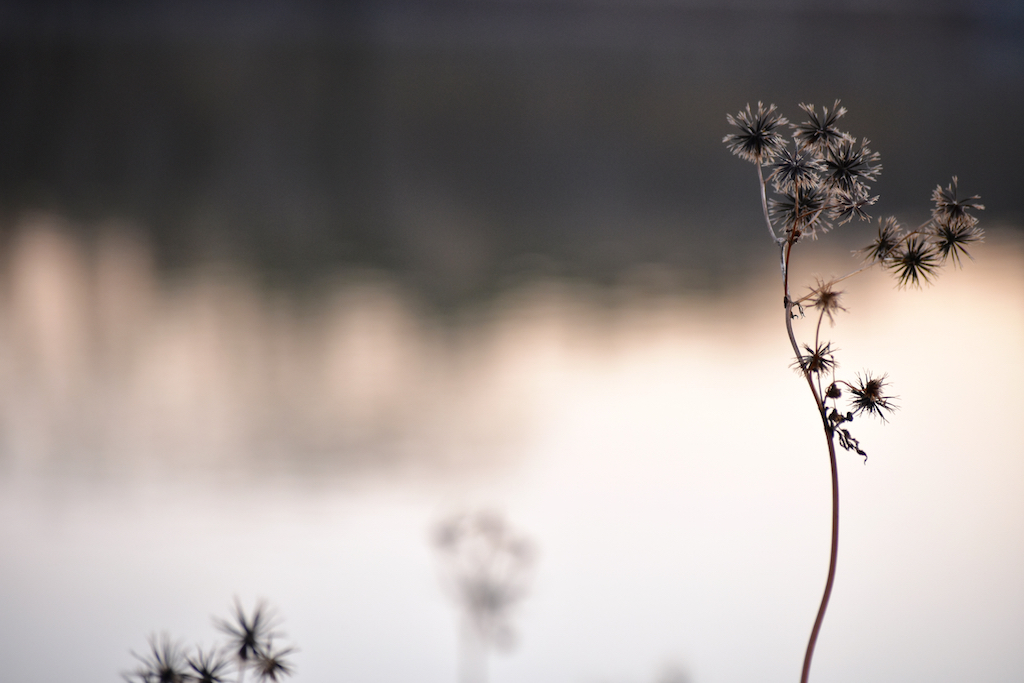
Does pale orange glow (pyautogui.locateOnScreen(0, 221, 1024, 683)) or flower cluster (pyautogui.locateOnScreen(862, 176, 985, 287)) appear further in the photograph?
pale orange glow (pyautogui.locateOnScreen(0, 221, 1024, 683))

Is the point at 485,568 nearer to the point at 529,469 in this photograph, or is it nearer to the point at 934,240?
the point at 529,469

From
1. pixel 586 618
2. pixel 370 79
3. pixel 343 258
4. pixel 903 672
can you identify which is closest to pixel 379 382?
pixel 343 258

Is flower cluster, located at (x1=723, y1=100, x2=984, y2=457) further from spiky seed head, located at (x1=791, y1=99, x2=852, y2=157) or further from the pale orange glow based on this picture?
the pale orange glow

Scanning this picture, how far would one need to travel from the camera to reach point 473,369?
8.00ft

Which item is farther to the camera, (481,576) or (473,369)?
(473,369)

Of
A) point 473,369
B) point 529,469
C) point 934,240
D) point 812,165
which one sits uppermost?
point 473,369

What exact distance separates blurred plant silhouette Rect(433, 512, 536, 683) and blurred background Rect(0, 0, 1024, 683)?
3 cm

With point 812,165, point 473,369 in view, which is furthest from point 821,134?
point 473,369

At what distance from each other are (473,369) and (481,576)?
902 mm

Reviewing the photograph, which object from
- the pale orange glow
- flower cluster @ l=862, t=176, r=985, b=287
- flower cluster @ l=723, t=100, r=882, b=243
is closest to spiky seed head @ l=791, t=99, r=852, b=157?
flower cluster @ l=723, t=100, r=882, b=243

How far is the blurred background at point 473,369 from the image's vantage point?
1.64 meters

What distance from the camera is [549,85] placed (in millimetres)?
4535

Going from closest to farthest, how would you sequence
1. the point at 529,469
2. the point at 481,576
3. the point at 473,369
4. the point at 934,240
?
1. the point at 934,240
2. the point at 481,576
3. the point at 529,469
4. the point at 473,369

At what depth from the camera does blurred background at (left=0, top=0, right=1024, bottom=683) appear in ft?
5.39
